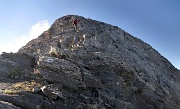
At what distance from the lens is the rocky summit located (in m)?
29.8

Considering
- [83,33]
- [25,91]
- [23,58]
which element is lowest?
[25,91]

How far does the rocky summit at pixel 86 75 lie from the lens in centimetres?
2977

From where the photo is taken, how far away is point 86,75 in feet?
116

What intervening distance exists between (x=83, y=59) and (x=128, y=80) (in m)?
7.14

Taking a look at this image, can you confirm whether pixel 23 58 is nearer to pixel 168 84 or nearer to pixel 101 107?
pixel 101 107

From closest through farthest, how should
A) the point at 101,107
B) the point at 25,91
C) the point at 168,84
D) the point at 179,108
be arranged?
the point at 25,91
the point at 101,107
the point at 179,108
the point at 168,84

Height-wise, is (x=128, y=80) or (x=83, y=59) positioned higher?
(x=83, y=59)

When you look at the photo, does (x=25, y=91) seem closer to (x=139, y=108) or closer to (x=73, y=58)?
(x=73, y=58)

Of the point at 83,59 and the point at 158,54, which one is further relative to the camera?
the point at 158,54

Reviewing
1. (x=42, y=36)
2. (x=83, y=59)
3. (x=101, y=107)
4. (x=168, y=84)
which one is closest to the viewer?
(x=101, y=107)

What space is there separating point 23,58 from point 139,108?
1787cm

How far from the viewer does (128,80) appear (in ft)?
127

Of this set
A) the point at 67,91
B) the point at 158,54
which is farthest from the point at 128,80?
the point at 158,54

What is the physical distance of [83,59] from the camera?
38.7 metres
